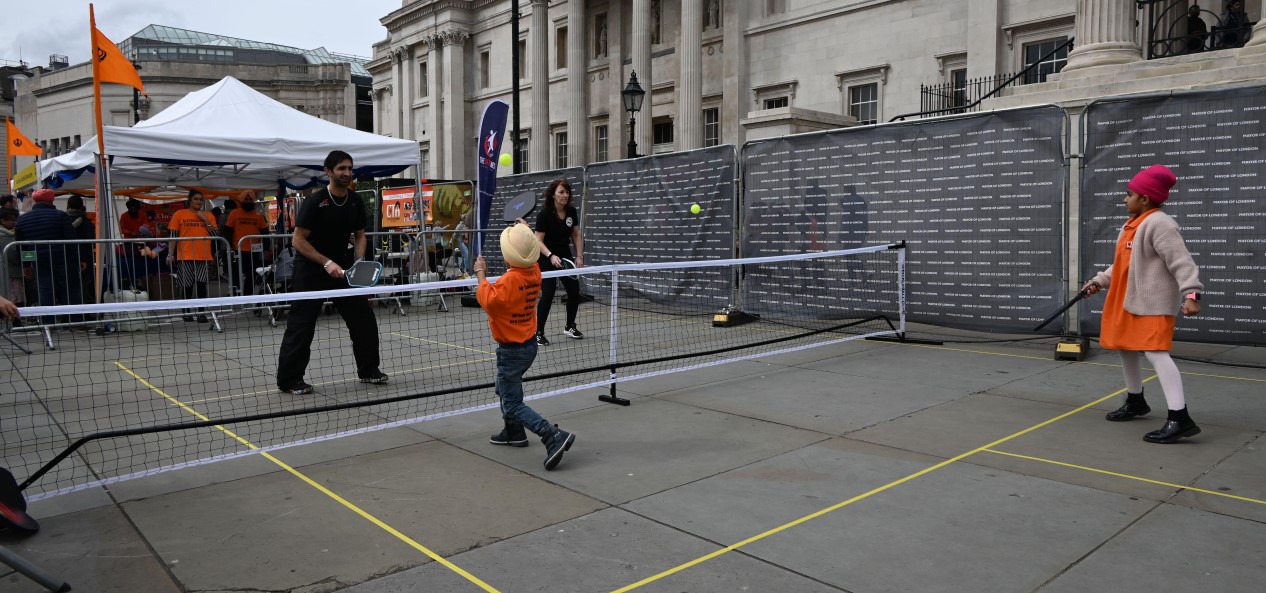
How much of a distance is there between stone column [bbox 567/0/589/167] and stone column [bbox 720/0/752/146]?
9.22 meters

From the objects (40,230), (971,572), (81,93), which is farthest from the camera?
(81,93)

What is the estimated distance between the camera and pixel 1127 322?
581cm

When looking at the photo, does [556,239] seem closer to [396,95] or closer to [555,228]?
[555,228]

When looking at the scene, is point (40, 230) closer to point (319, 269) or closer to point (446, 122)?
point (319, 269)

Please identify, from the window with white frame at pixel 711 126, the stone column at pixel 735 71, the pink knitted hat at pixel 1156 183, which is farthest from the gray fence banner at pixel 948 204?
the window with white frame at pixel 711 126

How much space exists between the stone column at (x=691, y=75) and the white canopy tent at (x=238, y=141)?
1965 centimetres

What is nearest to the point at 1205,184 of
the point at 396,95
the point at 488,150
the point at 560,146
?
the point at 488,150

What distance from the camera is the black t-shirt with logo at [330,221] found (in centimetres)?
741

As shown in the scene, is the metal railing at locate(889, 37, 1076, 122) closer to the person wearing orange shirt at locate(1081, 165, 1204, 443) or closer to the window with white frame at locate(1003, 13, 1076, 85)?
the window with white frame at locate(1003, 13, 1076, 85)

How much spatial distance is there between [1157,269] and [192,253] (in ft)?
42.6

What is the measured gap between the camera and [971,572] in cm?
348

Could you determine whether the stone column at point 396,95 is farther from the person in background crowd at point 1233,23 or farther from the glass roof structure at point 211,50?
the person in background crowd at point 1233,23

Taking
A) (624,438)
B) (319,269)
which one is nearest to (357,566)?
(624,438)

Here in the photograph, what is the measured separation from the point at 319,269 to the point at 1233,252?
8.57 m
